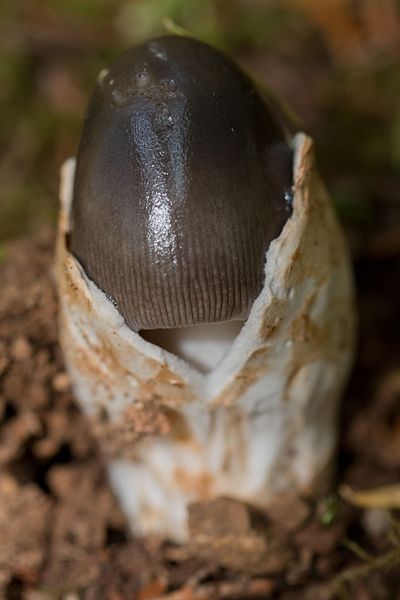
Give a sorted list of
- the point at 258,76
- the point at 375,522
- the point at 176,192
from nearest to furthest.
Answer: the point at 176,192, the point at 375,522, the point at 258,76

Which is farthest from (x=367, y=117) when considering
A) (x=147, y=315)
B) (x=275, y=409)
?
(x=147, y=315)

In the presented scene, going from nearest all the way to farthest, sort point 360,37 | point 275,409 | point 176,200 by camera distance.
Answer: point 176,200 < point 275,409 < point 360,37

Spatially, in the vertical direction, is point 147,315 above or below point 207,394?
above

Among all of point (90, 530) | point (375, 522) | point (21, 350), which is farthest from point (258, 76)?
point (90, 530)

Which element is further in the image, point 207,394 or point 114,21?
point 114,21

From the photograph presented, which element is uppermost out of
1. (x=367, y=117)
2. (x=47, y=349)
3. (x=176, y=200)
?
(x=367, y=117)

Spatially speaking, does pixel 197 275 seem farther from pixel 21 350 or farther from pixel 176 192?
pixel 21 350

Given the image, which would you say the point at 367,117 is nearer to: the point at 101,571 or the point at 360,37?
the point at 360,37

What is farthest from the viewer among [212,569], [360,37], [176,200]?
[360,37]
